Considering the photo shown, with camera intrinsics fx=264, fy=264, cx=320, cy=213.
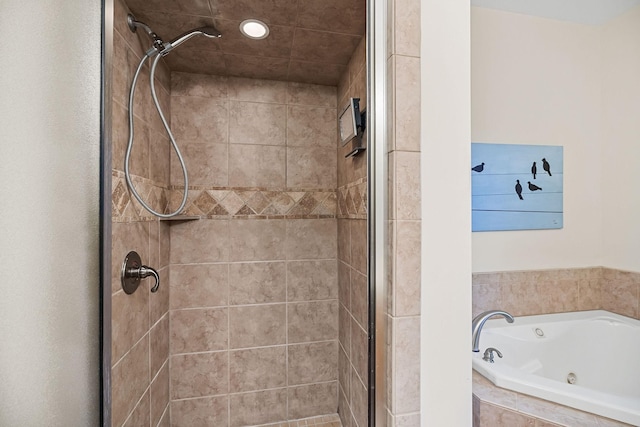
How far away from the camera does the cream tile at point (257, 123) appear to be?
4.94ft

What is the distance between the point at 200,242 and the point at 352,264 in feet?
2.84

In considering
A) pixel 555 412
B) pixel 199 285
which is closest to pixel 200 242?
pixel 199 285

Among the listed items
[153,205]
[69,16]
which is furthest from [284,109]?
[69,16]

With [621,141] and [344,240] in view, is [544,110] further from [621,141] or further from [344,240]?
[344,240]

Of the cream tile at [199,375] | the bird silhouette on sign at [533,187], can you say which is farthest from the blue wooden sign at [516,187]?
the cream tile at [199,375]

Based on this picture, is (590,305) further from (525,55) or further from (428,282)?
(428,282)

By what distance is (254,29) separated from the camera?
1.15 meters

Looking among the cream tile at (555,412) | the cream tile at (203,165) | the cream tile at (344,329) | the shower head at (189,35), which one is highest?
the shower head at (189,35)

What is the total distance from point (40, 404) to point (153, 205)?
80 centimetres

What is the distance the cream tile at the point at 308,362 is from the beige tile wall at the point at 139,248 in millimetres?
652

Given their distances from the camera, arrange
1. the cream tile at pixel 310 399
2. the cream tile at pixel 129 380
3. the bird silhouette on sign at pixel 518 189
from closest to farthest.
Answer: the cream tile at pixel 129 380 → the cream tile at pixel 310 399 → the bird silhouette on sign at pixel 518 189

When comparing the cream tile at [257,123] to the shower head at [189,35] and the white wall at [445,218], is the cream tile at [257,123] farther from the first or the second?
the white wall at [445,218]

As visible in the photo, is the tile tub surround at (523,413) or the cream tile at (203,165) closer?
the tile tub surround at (523,413)

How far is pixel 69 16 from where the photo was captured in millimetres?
588
